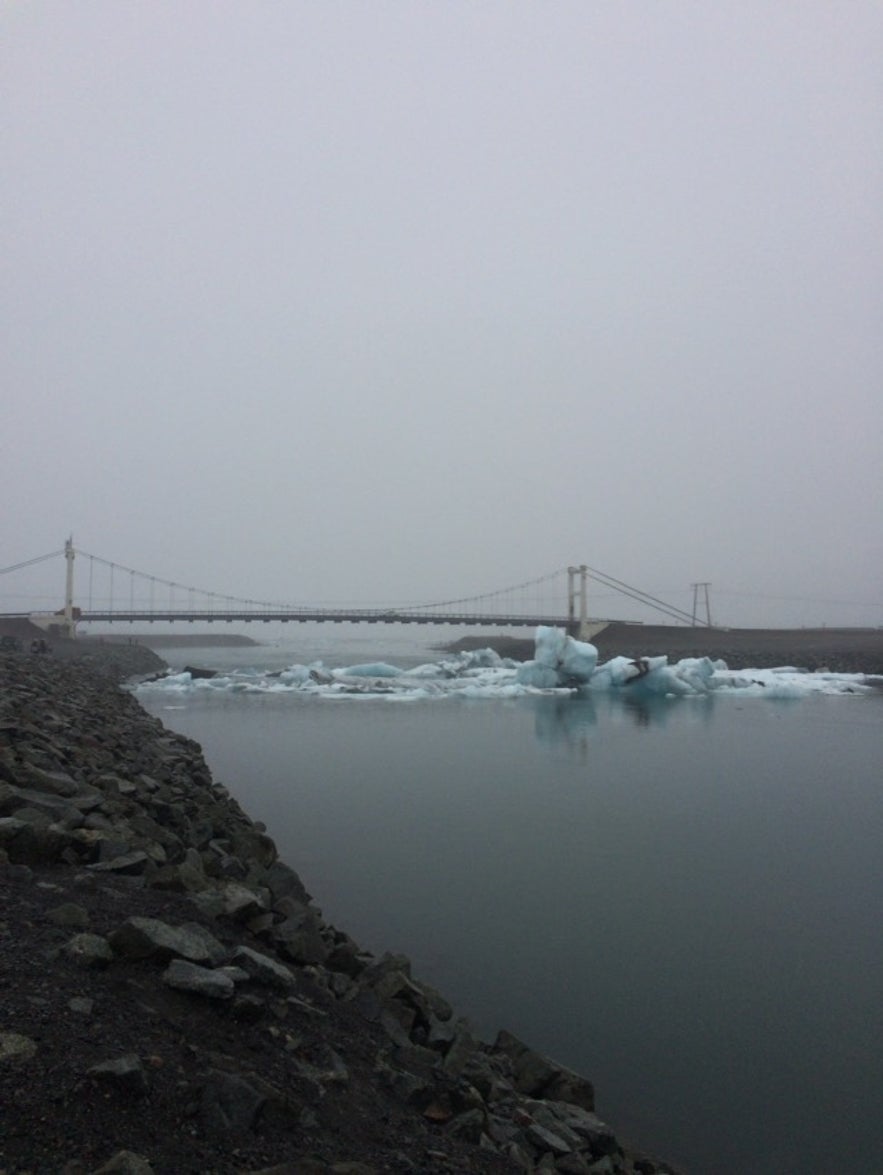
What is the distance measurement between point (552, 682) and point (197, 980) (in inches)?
872

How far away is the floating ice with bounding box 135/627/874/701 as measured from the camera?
22281 millimetres

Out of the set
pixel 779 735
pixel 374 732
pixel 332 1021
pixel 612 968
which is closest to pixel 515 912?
pixel 612 968

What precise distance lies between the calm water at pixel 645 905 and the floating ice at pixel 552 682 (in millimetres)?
9641

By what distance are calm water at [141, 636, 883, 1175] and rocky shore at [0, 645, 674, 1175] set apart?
2.02ft

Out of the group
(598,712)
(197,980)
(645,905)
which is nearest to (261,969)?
(197,980)

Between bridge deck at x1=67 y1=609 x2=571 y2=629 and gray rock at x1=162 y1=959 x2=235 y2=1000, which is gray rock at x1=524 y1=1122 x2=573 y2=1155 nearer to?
gray rock at x1=162 y1=959 x2=235 y2=1000

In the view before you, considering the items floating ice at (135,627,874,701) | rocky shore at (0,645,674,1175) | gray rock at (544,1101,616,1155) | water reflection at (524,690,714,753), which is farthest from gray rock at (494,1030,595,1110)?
floating ice at (135,627,874,701)

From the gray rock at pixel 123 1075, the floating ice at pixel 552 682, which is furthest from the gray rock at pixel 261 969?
the floating ice at pixel 552 682

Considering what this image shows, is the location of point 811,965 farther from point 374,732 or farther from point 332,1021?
point 374,732

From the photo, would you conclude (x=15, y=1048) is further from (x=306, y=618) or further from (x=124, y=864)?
(x=306, y=618)

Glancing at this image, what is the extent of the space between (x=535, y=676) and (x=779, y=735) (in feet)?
34.0

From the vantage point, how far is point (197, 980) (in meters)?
2.38

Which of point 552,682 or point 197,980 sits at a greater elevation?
point 197,980

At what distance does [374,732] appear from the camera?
14.3 meters
